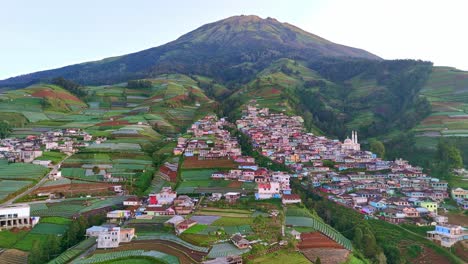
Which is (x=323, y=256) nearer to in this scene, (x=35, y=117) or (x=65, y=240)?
(x=65, y=240)

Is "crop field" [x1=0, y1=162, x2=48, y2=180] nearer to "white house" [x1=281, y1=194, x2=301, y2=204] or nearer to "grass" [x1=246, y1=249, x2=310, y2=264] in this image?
"white house" [x1=281, y1=194, x2=301, y2=204]

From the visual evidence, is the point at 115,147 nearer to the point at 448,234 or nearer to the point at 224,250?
the point at 224,250

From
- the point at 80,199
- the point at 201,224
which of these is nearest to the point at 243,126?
the point at 80,199

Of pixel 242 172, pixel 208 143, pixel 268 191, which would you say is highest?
pixel 208 143

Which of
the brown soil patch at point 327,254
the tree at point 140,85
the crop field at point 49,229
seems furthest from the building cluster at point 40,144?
the tree at point 140,85

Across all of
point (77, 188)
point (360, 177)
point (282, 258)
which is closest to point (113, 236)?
point (282, 258)

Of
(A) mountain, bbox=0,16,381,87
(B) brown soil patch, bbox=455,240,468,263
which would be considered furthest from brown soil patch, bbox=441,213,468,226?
(A) mountain, bbox=0,16,381,87
